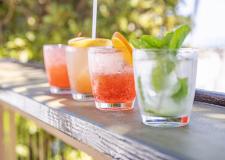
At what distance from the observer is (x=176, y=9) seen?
111 inches

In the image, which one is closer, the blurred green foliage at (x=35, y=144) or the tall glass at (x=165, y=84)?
the tall glass at (x=165, y=84)

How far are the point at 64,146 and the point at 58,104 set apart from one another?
160 centimetres

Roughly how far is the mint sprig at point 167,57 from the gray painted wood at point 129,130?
73mm

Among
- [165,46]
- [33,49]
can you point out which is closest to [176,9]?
[33,49]

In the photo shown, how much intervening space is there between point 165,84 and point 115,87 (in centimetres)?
23

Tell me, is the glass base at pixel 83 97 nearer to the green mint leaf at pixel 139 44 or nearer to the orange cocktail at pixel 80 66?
the orange cocktail at pixel 80 66

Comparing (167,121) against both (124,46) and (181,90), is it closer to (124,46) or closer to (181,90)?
(181,90)

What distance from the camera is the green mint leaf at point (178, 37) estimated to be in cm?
78

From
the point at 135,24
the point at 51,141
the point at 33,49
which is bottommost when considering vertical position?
the point at 51,141

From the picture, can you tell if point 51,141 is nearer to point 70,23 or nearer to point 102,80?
point 70,23

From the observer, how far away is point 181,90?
0.80 metres

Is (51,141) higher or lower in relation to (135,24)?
lower

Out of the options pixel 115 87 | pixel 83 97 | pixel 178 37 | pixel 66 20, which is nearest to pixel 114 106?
pixel 115 87

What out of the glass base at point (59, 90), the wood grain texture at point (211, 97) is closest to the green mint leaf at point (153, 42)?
the wood grain texture at point (211, 97)
